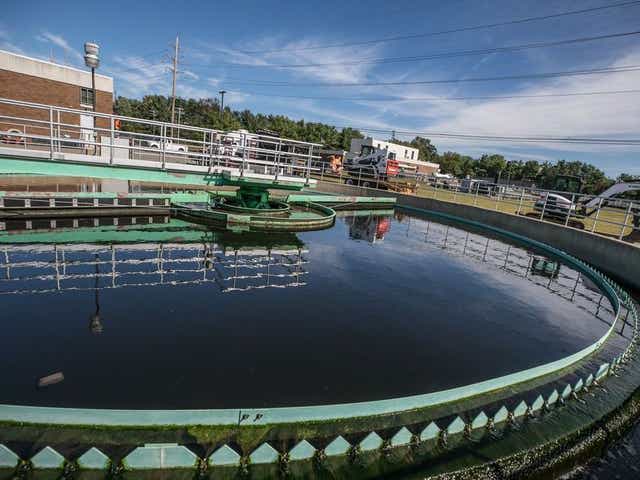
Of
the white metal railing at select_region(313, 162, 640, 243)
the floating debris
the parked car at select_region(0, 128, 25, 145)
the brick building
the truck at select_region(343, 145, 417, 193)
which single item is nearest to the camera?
the floating debris

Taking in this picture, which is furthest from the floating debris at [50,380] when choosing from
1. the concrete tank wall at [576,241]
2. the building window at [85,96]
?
the building window at [85,96]

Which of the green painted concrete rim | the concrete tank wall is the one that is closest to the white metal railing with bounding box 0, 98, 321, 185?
the green painted concrete rim

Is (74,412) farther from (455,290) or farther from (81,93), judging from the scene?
(81,93)

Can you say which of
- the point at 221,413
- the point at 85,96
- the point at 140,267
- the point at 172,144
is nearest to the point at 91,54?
the point at 172,144

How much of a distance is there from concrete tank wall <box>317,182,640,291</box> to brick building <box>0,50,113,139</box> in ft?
106

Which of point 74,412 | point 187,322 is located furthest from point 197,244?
point 74,412

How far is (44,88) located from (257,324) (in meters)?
42.1

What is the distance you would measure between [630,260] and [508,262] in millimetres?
3082

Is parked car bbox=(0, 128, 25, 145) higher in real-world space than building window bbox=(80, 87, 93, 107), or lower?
lower

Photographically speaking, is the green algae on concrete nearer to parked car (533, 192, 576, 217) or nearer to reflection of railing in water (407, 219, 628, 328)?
reflection of railing in water (407, 219, 628, 328)

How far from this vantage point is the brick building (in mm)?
31469

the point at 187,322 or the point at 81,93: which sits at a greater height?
the point at 81,93

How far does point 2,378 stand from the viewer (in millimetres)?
3539

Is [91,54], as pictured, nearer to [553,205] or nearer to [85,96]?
[553,205]
